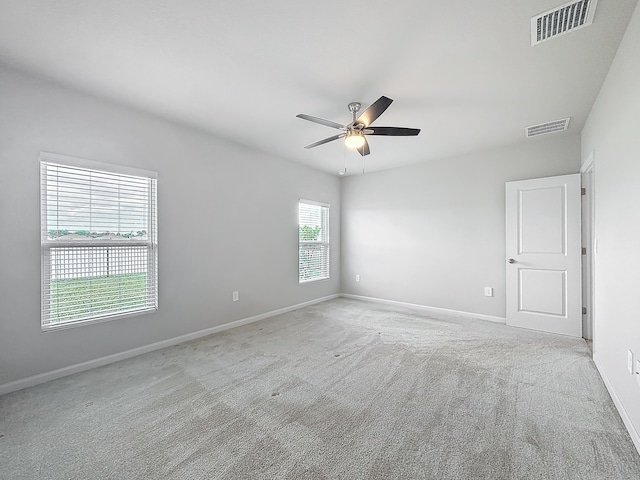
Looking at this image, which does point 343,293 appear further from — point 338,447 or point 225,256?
point 338,447

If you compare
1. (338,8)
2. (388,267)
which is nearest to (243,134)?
(338,8)

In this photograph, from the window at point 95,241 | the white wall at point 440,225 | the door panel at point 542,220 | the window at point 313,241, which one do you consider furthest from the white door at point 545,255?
the window at point 95,241

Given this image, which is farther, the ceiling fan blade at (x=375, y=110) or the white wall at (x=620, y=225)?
the ceiling fan blade at (x=375, y=110)

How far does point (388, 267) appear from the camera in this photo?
17.0 feet

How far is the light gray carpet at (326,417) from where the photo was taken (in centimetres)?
151

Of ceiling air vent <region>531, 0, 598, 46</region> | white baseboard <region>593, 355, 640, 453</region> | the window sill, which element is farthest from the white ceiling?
white baseboard <region>593, 355, 640, 453</region>

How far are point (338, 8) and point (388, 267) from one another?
4164mm

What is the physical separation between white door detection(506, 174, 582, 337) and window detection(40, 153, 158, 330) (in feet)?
15.0

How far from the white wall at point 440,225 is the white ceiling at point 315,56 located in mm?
937

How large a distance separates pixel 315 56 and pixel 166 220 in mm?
2346

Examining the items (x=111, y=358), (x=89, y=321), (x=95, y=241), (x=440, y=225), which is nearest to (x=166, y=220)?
(x=95, y=241)

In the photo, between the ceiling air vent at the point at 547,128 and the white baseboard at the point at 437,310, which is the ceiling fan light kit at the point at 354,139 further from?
the white baseboard at the point at 437,310

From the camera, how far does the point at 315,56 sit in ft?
6.81

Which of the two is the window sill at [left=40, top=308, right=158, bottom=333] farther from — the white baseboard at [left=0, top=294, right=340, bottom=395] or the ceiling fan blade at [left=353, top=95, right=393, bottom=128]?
the ceiling fan blade at [left=353, top=95, right=393, bottom=128]
